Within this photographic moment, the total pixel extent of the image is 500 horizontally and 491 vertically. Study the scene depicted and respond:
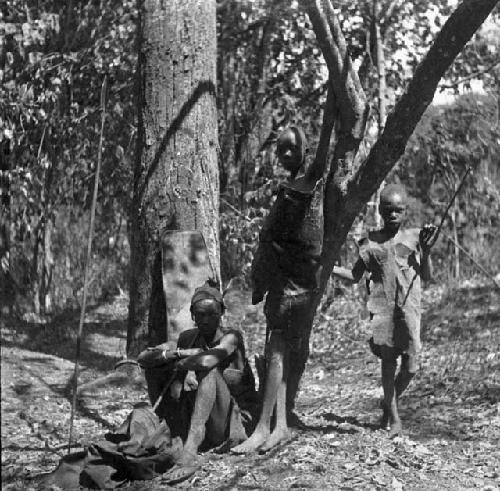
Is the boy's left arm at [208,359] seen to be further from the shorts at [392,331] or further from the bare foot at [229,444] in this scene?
the shorts at [392,331]

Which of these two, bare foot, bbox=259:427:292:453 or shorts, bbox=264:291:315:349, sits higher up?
shorts, bbox=264:291:315:349

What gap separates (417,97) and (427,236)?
103cm

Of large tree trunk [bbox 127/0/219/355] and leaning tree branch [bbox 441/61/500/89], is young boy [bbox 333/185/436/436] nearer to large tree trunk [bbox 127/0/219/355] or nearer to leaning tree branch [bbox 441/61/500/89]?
large tree trunk [bbox 127/0/219/355]

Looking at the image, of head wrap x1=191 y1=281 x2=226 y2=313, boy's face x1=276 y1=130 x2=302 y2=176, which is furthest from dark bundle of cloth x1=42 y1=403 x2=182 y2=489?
boy's face x1=276 y1=130 x2=302 y2=176

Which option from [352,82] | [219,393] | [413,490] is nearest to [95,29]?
[352,82]

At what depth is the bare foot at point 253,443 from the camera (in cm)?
597

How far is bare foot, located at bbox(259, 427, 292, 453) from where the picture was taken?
6.04 meters

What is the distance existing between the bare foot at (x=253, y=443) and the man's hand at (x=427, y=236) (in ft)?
5.66

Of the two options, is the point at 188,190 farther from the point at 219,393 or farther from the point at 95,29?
the point at 95,29

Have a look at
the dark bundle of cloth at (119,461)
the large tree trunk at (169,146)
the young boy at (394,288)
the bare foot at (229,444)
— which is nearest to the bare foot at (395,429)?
the young boy at (394,288)

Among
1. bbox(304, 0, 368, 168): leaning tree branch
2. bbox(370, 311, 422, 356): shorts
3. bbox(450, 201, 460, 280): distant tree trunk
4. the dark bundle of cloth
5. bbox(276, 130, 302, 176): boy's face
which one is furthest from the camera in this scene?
bbox(450, 201, 460, 280): distant tree trunk

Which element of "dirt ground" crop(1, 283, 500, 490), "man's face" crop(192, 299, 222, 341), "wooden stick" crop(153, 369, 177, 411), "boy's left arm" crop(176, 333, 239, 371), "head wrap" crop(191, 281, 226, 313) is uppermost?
"head wrap" crop(191, 281, 226, 313)

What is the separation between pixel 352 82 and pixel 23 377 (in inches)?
184

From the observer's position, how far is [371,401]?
8.82 m
